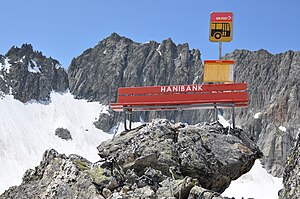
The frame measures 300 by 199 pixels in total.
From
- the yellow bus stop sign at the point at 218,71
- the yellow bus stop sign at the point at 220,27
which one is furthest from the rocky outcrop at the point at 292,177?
the yellow bus stop sign at the point at 220,27

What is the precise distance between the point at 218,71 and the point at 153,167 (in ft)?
26.2

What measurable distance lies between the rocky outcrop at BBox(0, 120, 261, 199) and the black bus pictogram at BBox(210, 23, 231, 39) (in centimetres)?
643

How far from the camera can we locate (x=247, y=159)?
24.0 m

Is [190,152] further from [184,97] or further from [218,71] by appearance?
[218,71]

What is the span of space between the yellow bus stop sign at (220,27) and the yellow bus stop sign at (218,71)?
221cm

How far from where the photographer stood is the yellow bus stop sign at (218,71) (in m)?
26.8

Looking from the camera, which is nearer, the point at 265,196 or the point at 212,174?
the point at 212,174

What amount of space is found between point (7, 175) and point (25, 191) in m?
172

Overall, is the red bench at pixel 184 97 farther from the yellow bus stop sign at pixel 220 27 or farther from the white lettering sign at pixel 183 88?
the yellow bus stop sign at pixel 220 27

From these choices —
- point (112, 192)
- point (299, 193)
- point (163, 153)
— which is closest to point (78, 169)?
point (112, 192)

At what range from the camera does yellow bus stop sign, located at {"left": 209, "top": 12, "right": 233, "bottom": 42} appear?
1115 inches

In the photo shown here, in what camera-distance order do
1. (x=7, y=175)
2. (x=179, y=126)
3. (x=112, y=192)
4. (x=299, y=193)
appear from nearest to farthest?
1. (x=299, y=193)
2. (x=112, y=192)
3. (x=179, y=126)
4. (x=7, y=175)

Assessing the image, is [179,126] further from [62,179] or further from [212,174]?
[62,179]

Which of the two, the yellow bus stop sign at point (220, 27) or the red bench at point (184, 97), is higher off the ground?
the yellow bus stop sign at point (220, 27)
